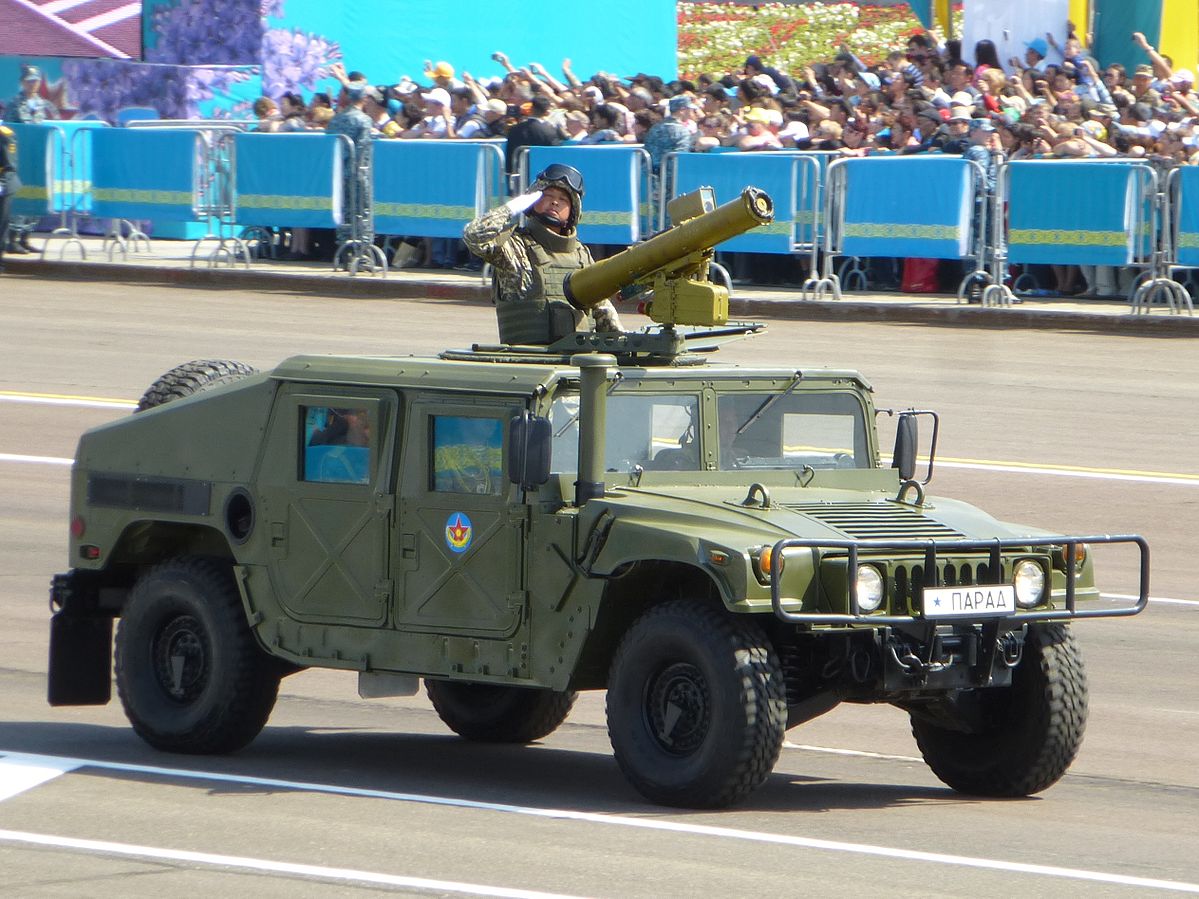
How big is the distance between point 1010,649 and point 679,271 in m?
2.11

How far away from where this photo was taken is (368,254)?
29.8 metres

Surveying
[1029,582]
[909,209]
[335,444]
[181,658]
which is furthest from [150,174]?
[1029,582]

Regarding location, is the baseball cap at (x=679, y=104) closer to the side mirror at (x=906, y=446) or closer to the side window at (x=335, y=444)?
the side mirror at (x=906, y=446)

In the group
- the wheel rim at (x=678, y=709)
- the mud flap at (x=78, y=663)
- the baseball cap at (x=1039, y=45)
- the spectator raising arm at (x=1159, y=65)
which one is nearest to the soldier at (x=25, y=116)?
the baseball cap at (x=1039, y=45)

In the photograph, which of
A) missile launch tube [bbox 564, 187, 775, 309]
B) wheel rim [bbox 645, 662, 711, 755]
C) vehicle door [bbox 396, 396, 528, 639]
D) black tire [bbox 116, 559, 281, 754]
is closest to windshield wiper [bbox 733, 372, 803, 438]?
missile launch tube [bbox 564, 187, 775, 309]

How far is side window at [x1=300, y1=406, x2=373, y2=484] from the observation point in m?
9.48

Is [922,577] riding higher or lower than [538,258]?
lower

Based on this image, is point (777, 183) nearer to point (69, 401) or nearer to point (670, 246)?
point (69, 401)

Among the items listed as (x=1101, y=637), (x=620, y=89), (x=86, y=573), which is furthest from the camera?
(x=620, y=89)

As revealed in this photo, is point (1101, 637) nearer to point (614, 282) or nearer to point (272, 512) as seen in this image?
point (614, 282)

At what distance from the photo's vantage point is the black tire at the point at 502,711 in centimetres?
1042

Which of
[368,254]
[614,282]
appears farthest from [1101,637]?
[368,254]

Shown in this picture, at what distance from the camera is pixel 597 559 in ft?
28.6

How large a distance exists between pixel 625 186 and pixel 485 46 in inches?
545
